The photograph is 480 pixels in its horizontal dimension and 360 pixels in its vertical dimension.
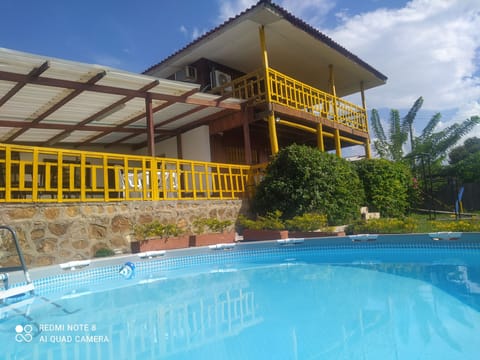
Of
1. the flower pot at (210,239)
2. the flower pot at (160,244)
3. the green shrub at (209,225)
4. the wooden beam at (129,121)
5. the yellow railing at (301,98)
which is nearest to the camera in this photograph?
the flower pot at (160,244)

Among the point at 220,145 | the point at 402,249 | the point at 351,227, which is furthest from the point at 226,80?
the point at 402,249

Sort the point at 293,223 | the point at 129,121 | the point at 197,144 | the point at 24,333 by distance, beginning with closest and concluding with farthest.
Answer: the point at 24,333, the point at 293,223, the point at 129,121, the point at 197,144

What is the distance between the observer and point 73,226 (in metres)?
7.38

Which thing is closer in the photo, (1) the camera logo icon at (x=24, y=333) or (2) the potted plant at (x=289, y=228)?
(1) the camera logo icon at (x=24, y=333)

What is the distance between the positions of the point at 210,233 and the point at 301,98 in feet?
29.1

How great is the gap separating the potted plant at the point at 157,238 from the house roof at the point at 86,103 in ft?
11.1

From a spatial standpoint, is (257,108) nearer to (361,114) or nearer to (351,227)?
(351,227)

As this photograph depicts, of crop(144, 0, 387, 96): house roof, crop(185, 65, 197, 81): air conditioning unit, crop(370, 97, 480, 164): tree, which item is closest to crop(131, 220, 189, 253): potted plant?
crop(144, 0, 387, 96): house roof

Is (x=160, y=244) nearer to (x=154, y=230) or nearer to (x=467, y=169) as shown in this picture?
(x=154, y=230)

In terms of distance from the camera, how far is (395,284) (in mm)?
5359

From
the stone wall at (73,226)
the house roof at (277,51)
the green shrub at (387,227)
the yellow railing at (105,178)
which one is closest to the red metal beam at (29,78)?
the yellow railing at (105,178)

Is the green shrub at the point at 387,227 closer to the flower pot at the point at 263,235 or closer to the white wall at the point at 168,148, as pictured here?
the flower pot at the point at 263,235

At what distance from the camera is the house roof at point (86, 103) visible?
7.35 meters

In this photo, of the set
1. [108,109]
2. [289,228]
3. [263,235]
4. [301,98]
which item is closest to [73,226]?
[108,109]
